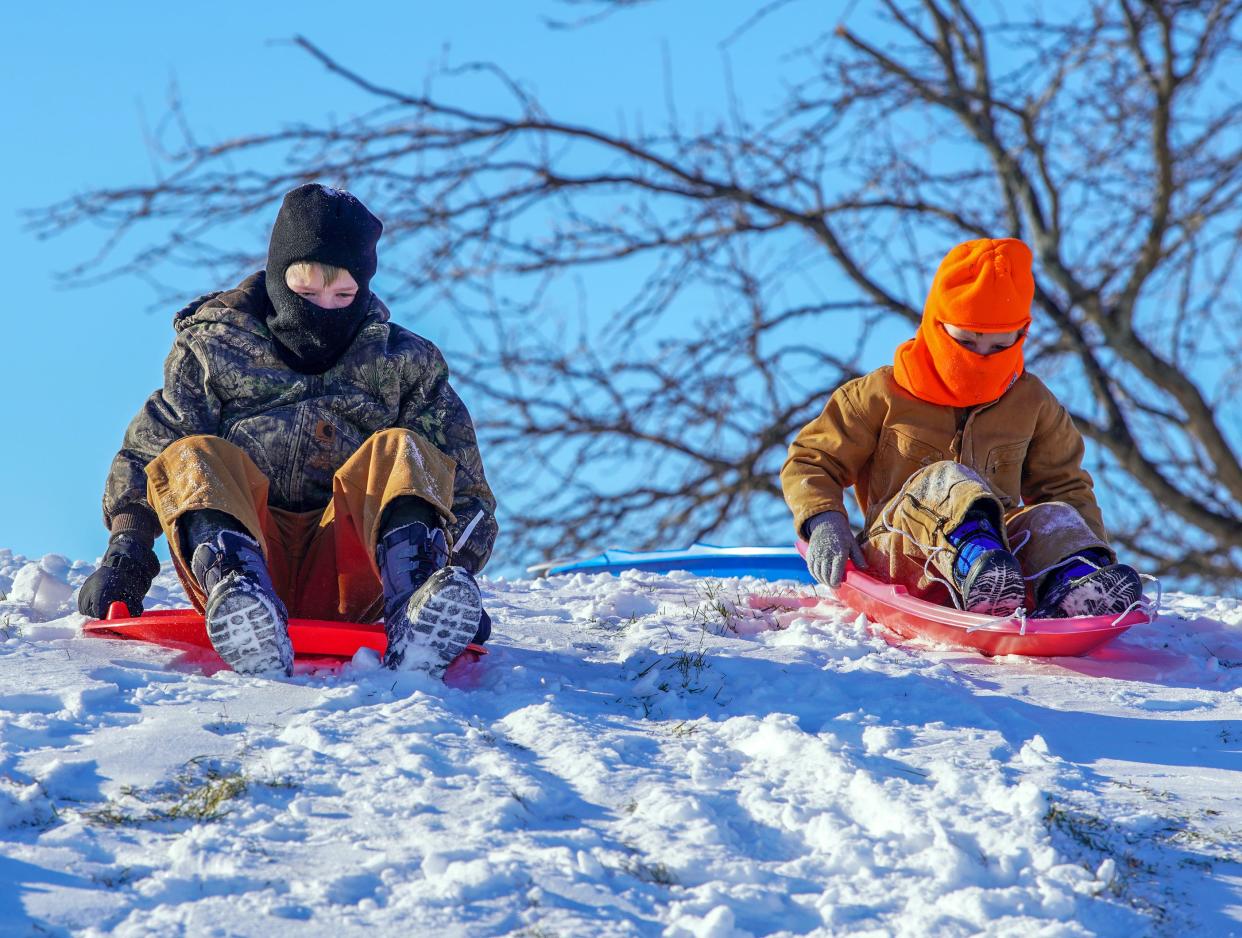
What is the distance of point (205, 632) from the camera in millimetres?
3248

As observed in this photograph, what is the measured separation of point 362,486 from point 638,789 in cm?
119

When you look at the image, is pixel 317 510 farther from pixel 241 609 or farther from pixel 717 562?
pixel 717 562

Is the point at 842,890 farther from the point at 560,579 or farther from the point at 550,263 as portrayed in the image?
the point at 550,263

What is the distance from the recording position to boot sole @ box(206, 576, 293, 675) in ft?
9.43

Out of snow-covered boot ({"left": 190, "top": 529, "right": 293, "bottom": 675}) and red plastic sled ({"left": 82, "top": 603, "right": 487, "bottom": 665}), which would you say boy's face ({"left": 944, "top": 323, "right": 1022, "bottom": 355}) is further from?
snow-covered boot ({"left": 190, "top": 529, "right": 293, "bottom": 675})

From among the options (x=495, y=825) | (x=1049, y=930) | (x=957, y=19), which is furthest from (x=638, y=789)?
(x=957, y=19)

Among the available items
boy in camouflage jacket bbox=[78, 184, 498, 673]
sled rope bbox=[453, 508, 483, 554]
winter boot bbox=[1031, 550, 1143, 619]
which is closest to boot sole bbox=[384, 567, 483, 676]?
boy in camouflage jacket bbox=[78, 184, 498, 673]

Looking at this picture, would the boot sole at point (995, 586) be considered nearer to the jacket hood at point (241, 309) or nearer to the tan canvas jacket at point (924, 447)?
the tan canvas jacket at point (924, 447)

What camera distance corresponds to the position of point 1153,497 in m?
9.27

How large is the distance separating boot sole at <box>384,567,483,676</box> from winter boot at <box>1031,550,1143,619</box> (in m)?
1.70

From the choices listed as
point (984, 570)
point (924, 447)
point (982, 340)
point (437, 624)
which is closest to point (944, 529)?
point (984, 570)

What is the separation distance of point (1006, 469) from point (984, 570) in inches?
24.8

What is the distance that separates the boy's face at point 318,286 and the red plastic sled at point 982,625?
5.50 ft

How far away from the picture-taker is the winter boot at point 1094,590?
3.63 metres
